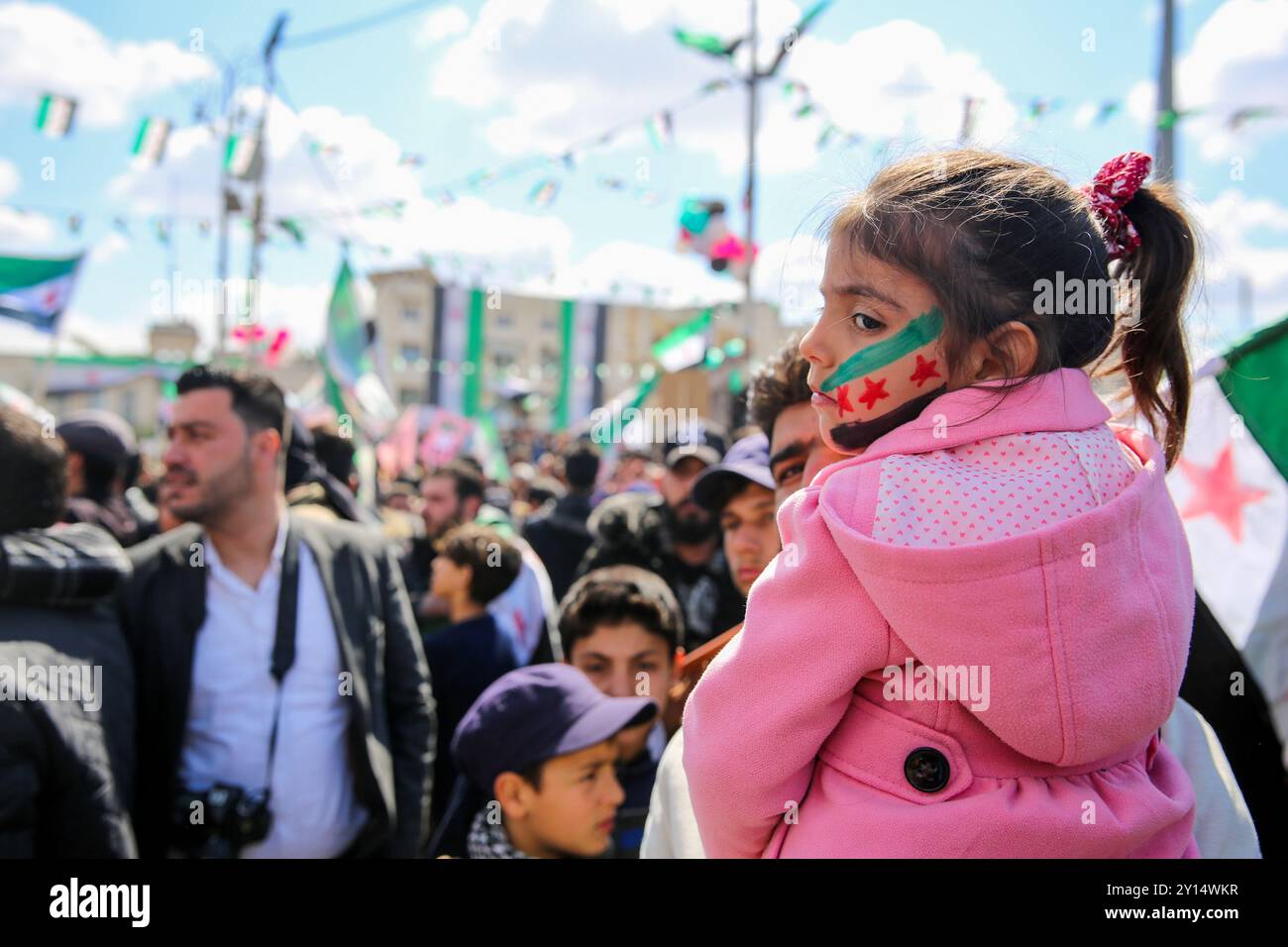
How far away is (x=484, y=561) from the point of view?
11.4 feet

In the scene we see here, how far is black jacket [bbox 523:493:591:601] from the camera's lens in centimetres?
492

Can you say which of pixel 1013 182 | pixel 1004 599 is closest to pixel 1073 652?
pixel 1004 599

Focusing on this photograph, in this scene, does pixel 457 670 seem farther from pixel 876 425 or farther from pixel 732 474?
pixel 876 425

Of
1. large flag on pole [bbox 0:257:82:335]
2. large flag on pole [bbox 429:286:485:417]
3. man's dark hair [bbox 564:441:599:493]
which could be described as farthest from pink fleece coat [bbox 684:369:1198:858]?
large flag on pole [bbox 429:286:485:417]

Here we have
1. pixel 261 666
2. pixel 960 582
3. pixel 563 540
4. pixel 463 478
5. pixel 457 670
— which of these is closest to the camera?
pixel 960 582

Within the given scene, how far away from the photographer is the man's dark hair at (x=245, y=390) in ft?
8.94

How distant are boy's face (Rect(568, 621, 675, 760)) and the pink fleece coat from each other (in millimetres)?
1609

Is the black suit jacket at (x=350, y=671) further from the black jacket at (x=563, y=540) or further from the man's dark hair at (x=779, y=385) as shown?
the black jacket at (x=563, y=540)

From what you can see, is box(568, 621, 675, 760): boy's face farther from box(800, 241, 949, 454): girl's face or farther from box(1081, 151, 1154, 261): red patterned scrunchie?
box(1081, 151, 1154, 261): red patterned scrunchie

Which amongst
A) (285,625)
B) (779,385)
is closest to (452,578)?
(285,625)

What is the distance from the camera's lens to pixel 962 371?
3.17 feet

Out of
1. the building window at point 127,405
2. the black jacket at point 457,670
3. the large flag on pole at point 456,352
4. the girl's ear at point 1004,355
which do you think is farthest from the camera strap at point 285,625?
the building window at point 127,405

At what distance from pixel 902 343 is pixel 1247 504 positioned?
2448 millimetres

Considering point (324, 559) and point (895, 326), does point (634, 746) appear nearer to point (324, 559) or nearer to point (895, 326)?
point (324, 559)
